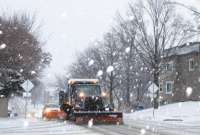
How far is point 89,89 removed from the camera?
110 feet

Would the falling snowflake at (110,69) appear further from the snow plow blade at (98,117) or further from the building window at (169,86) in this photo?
the snow plow blade at (98,117)

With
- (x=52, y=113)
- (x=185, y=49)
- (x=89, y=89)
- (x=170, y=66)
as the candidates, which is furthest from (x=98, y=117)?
(x=170, y=66)

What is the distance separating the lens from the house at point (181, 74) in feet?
200

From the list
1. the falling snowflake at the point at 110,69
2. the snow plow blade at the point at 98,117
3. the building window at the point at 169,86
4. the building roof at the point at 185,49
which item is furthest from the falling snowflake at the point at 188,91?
the snow plow blade at the point at 98,117

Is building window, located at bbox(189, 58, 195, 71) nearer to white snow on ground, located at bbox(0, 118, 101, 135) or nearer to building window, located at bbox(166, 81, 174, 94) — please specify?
building window, located at bbox(166, 81, 174, 94)

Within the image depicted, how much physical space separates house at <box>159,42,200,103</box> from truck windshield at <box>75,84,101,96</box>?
2867cm

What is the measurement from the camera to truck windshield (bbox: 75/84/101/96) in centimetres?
3334

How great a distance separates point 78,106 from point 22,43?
14.4 meters

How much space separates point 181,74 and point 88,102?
34112 mm

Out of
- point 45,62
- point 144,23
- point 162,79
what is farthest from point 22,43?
point 162,79

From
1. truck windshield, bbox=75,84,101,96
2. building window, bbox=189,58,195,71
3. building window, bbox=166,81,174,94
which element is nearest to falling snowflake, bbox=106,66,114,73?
building window, bbox=166,81,174,94

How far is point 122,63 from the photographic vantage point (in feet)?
276

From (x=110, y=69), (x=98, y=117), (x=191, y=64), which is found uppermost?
(x=110, y=69)

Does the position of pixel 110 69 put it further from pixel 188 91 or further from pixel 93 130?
pixel 93 130
